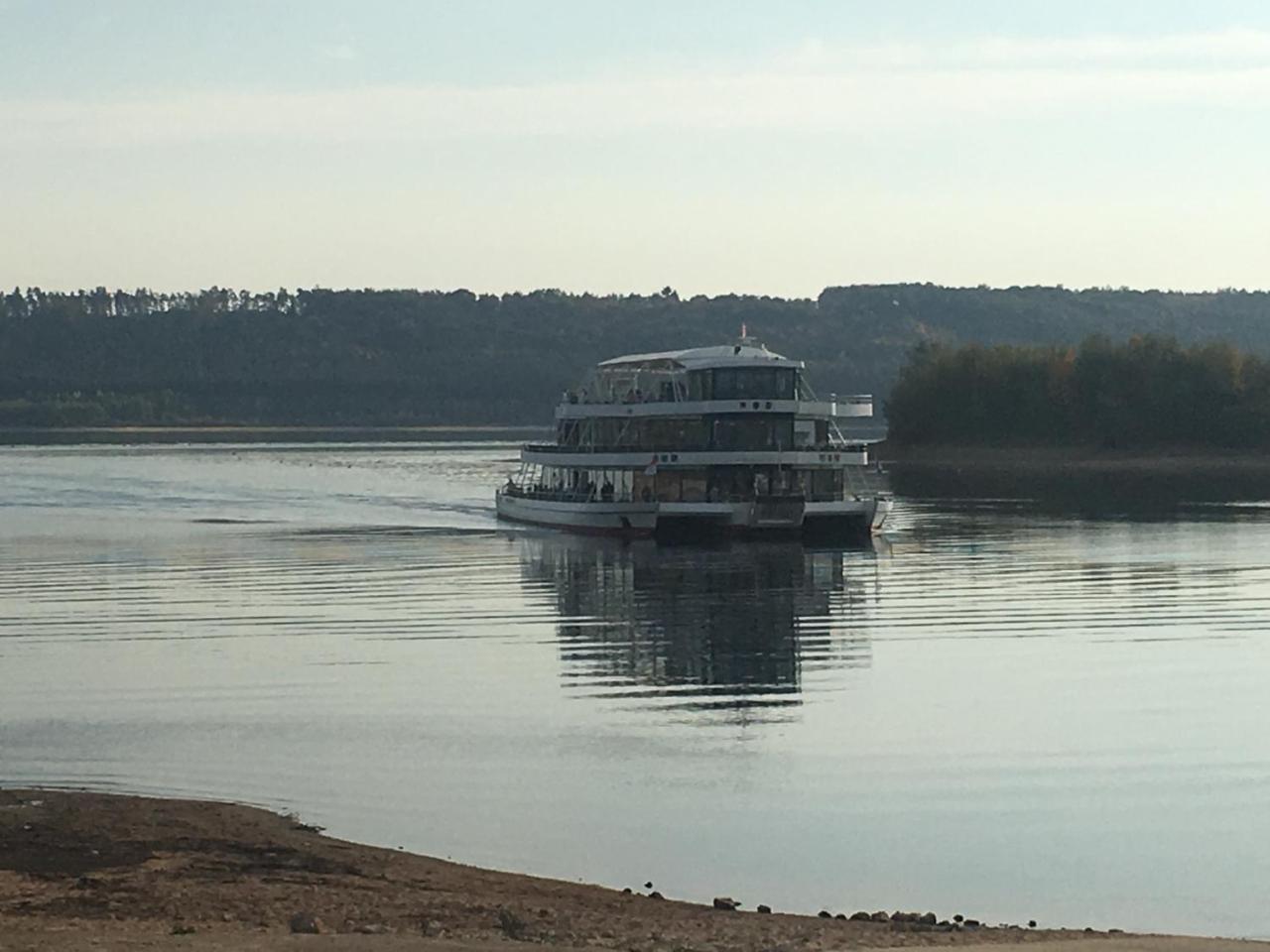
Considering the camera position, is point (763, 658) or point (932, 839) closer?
point (932, 839)

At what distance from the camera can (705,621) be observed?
5175 centimetres

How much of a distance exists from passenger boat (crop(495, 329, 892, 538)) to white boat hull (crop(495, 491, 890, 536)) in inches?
1.4

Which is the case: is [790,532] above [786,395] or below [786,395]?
below

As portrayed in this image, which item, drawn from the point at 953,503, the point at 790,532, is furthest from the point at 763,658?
the point at 953,503

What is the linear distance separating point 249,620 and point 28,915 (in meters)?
31.1

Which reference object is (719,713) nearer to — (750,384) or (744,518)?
(744,518)

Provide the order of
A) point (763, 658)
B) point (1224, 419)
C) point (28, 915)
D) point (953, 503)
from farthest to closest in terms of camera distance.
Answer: point (1224, 419) < point (953, 503) < point (763, 658) < point (28, 915)

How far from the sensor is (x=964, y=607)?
179 feet

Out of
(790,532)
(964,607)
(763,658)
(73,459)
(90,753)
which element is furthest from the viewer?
(73,459)

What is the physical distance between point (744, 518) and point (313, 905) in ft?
197

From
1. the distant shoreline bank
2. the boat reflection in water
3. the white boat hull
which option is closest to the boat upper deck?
the white boat hull

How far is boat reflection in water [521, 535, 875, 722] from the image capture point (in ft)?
128

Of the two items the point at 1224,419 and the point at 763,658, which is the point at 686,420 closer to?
the point at 763,658

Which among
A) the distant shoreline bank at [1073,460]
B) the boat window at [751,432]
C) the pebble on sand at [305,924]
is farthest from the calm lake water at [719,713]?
the distant shoreline bank at [1073,460]
